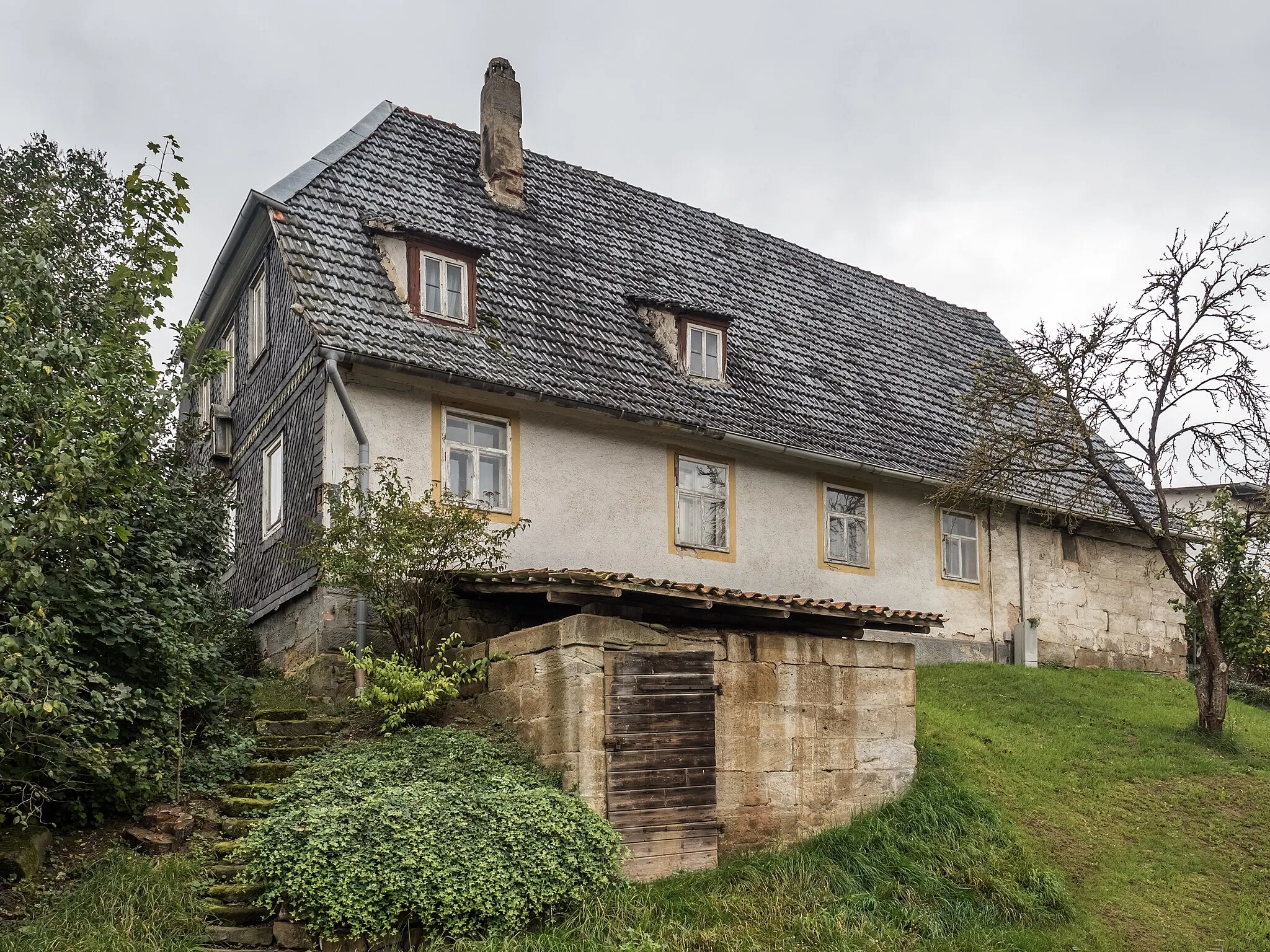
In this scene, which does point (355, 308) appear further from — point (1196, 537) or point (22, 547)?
point (1196, 537)

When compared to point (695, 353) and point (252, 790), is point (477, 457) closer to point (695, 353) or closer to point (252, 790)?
point (695, 353)

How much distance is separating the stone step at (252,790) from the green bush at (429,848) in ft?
1.18

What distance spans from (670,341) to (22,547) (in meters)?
10.7

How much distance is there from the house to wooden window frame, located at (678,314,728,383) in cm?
4

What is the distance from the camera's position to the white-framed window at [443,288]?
16078 mm

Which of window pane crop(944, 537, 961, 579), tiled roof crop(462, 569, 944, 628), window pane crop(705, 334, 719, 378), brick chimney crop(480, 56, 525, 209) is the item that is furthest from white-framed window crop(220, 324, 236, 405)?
window pane crop(944, 537, 961, 579)

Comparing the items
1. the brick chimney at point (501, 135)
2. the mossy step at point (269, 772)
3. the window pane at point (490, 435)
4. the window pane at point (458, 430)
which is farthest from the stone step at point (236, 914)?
the brick chimney at point (501, 135)

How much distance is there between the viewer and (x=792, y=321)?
843 inches

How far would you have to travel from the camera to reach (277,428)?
1681cm

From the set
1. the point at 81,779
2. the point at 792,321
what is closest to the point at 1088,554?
the point at 792,321

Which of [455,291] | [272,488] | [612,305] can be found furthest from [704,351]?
[272,488]

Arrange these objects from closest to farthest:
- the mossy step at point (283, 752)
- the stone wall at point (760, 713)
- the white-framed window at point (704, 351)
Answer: the stone wall at point (760, 713) < the mossy step at point (283, 752) < the white-framed window at point (704, 351)

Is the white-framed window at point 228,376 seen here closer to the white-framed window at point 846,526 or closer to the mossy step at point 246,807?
the white-framed window at point 846,526

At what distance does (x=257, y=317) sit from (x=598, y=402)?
5495 mm
